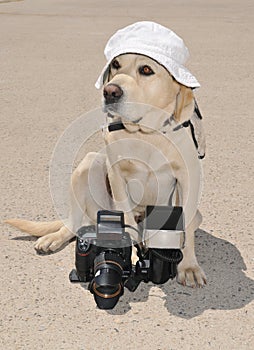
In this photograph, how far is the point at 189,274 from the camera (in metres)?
3.19

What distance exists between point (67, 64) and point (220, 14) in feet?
25.0

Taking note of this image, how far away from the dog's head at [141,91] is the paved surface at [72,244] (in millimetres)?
893

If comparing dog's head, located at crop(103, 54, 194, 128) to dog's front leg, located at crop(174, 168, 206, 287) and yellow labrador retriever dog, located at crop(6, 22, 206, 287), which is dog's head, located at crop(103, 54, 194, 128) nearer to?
yellow labrador retriever dog, located at crop(6, 22, 206, 287)

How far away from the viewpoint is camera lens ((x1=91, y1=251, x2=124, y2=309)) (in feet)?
9.00

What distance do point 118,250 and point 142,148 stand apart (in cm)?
57

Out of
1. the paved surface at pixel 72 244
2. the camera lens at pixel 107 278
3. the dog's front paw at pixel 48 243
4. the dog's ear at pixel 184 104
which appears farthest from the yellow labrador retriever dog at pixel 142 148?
the camera lens at pixel 107 278

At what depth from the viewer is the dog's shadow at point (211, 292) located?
3035mm

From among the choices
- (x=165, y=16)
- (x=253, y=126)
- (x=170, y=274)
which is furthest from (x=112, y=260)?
(x=165, y=16)

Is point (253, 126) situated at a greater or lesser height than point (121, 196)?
lesser

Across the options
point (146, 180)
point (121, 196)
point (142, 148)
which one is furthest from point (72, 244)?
point (142, 148)

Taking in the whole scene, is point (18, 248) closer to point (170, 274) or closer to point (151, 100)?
point (170, 274)

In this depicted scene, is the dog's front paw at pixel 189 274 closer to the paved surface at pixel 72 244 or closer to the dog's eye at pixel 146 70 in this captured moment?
the paved surface at pixel 72 244

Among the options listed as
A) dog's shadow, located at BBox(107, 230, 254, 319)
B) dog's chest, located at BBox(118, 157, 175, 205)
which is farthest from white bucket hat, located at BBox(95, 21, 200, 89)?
dog's shadow, located at BBox(107, 230, 254, 319)

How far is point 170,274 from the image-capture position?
10.0ft
